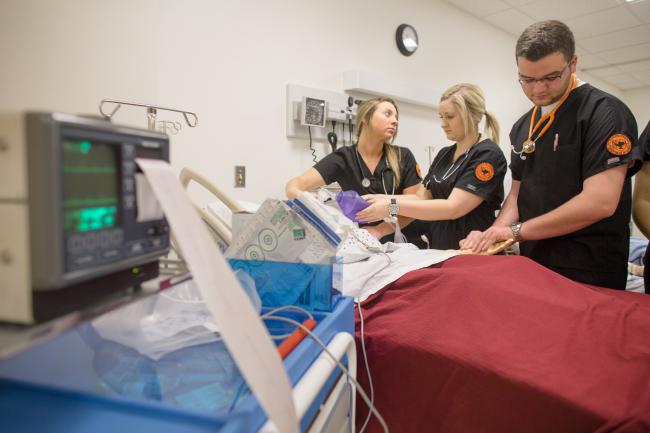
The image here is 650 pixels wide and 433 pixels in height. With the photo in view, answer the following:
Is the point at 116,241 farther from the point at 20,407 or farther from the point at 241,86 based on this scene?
the point at 241,86

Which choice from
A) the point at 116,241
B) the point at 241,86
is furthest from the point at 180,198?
the point at 241,86

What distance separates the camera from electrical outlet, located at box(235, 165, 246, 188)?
2248mm

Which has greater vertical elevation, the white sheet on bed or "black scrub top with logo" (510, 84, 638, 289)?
"black scrub top with logo" (510, 84, 638, 289)

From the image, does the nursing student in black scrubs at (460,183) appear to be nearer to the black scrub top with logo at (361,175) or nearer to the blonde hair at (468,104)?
the blonde hair at (468,104)

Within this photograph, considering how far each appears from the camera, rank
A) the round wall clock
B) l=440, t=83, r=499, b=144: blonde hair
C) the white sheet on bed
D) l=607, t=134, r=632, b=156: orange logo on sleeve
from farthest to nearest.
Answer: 1. the round wall clock
2. l=440, t=83, r=499, b=144: blonde hair
3. l=607, t=134, r=632, b=156: orange logo on sleeve
4. the white sheet on bed

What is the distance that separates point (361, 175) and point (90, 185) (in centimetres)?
193

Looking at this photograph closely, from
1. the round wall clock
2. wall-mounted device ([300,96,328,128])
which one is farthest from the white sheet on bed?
the round wall clock

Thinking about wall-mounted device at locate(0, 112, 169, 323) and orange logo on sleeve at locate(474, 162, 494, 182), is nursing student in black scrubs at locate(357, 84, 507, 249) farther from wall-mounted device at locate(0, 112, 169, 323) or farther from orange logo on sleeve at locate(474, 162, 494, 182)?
wall-mounted device at locate(0, 112, 169, 323)

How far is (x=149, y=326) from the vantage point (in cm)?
77

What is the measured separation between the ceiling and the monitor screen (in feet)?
12.5

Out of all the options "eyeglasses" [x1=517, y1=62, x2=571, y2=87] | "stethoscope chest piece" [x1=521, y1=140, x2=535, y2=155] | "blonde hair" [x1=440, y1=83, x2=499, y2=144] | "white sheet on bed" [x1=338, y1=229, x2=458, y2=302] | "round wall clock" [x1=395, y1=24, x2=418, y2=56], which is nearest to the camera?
"white sheet on bed" [x1=338, y1=229, x2=458, y2=302]

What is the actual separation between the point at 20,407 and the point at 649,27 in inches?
216

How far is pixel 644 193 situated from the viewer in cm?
149

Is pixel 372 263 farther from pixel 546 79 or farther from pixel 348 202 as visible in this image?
pixel 546 79
